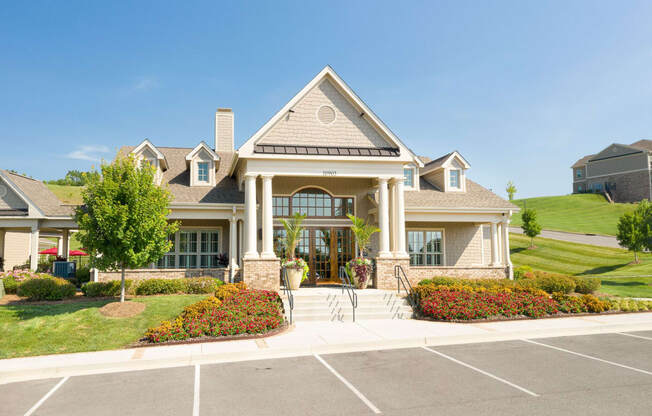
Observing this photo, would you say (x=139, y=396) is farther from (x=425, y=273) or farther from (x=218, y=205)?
(x=425, y=273)

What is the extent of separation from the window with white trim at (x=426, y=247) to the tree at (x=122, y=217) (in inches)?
522

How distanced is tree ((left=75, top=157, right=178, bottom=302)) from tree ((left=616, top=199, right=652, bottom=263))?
34.8m

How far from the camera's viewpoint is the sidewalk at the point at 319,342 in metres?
9.05

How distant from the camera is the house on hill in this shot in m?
70.1

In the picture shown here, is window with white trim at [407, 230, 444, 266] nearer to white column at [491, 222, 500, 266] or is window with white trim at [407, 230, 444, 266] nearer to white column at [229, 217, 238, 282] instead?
white column at [491, 222, 500, 266]

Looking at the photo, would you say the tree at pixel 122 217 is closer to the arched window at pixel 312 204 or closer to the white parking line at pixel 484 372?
the arched window at pixel 312 204

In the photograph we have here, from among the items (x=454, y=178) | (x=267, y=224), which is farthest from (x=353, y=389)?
(x=454, y=178)

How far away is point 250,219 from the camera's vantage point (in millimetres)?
17219

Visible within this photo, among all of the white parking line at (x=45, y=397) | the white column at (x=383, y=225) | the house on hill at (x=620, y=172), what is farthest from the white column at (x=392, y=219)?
the house on hill at (x=620, y=172)

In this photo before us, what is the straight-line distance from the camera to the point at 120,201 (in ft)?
44.6

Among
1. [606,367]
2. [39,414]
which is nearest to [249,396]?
[39,414]

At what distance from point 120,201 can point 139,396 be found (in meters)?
7.96

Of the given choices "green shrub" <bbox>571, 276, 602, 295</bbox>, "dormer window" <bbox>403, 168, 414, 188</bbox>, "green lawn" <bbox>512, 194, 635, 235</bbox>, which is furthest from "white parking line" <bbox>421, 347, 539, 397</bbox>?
"green lawn" <bbox>512, 194, 635, 235</bbox>

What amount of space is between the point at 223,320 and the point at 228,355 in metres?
2.29
